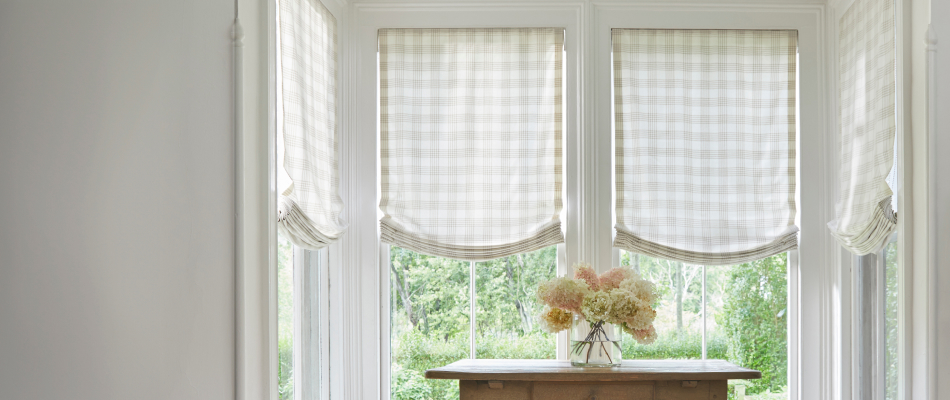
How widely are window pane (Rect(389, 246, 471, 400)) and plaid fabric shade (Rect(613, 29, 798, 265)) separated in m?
0.75

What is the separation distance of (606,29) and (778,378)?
170cm

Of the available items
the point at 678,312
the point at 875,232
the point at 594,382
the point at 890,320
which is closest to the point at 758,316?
the point at 678,312

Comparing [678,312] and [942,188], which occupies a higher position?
[942,188]

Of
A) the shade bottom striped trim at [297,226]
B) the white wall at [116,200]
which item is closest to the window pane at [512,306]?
the shade bottom striped trim at [297,226]

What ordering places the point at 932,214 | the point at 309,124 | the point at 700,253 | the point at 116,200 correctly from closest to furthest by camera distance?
1. the point at 116,200
2. the point at 932,214
3. the point at 309,124
4. the point at 700,253

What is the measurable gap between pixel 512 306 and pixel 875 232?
1411 millimetres

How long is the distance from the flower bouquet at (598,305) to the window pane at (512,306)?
46 cm

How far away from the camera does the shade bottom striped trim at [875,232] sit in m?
2.24

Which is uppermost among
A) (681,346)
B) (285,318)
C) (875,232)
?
(875,232)

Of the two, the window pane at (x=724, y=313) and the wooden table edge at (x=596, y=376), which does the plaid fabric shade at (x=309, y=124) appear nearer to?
the wooden table edge at (x=596, y=376)

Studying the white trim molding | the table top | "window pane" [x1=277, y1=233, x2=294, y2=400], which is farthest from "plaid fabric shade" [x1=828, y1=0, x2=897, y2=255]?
"window pane" [x1=277, y1=233, x2=294, y2=400]

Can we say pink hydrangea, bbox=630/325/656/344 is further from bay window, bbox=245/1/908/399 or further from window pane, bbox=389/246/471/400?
window pane, bbox=389/246/471/400

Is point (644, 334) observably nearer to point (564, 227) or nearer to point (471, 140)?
point (564, 227)

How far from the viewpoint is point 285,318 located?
2.16 metres
